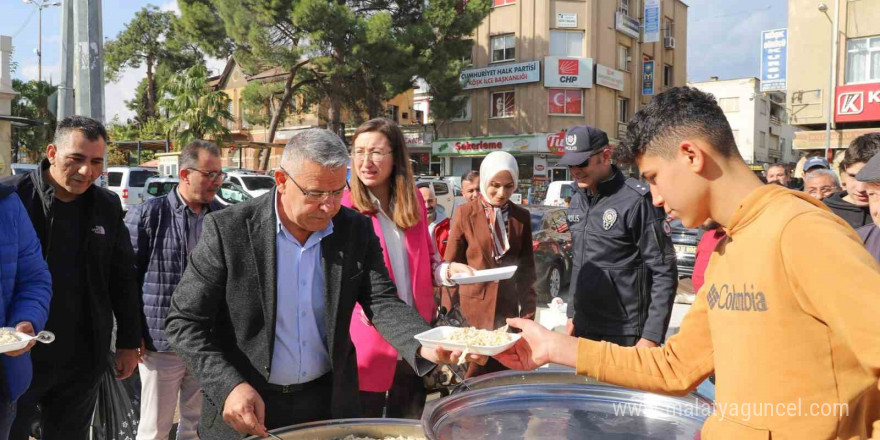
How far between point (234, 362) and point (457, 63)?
2788 centimetres

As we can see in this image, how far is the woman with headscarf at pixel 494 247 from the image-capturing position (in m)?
4.16

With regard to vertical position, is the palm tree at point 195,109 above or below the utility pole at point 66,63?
above

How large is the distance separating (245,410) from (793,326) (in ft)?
5.03

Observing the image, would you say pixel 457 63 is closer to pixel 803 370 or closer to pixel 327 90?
pixel 327 90

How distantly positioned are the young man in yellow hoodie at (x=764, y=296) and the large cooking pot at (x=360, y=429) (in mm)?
859

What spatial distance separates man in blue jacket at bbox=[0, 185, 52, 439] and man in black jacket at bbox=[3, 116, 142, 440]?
11.7 inches

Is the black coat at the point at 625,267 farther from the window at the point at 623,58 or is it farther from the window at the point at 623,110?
the window at the point at 623,58

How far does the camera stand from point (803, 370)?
1.27 metres

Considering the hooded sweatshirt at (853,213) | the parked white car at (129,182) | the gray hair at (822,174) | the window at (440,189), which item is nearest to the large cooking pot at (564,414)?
the hooded sweatshirt at (853,213)

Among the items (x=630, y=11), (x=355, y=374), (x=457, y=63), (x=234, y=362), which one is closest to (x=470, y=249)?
(x=355, y=374)

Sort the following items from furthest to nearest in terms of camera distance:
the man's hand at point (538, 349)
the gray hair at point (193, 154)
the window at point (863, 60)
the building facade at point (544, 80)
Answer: the building facade at point (544, 80)
the window at point (863, 60)
the gray hair at point (193, 154)
the man's hand at point (538, 349)

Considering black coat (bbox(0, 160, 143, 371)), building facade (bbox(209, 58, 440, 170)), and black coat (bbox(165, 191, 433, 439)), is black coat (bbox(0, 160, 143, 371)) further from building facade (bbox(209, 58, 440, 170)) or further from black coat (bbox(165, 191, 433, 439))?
building facade (bbox(209, 58, 440, 170))

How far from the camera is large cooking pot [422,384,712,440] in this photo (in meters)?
1.95

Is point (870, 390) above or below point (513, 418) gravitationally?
above
